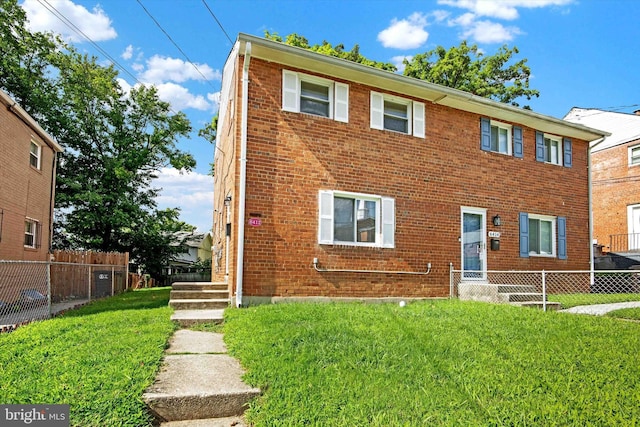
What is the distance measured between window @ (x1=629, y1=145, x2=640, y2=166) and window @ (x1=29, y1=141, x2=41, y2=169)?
77.1 ft

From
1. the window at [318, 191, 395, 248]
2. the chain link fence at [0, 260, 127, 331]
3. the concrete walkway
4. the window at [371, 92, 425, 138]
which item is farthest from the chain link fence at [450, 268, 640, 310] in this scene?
the chain link fence at [0, 260, 127, 331]

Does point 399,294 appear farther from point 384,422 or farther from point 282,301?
point 384,422

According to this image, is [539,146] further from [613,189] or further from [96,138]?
[96,138]

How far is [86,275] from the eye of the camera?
12508 millimetres

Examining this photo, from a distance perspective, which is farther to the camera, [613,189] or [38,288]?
[613,189]

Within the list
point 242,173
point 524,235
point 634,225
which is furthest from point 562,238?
point 242,173

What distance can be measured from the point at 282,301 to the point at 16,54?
1907 cm

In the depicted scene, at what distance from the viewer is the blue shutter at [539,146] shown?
1256 cm

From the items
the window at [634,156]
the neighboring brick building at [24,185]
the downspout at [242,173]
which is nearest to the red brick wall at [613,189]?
the window at [634,156]

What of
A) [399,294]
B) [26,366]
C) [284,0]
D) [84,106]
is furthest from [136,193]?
[26,366]

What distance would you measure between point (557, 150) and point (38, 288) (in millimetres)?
14306

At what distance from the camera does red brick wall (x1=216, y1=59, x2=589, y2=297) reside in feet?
28.9

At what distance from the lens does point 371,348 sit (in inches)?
193

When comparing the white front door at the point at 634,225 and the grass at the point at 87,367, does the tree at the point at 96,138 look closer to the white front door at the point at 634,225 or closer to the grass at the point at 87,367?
the grass at the point at 87,367
